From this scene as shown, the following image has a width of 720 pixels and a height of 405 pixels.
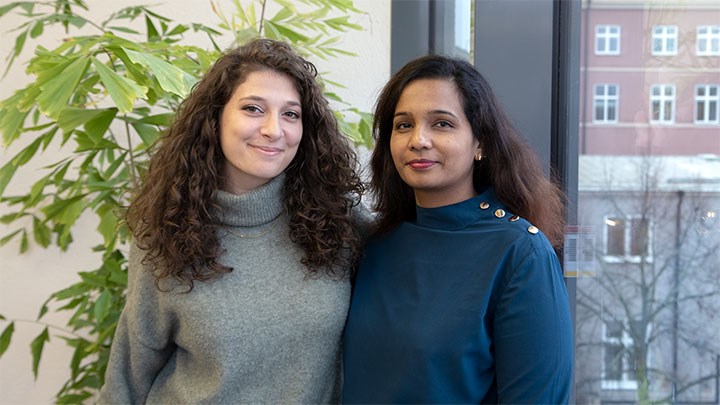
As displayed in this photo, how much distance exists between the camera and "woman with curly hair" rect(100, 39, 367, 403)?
1.48 meters

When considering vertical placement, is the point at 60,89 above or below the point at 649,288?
above

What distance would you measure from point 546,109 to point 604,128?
233 millimetres

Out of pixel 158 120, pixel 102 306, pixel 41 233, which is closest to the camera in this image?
pixel 158 120

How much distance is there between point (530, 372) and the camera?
1253mm

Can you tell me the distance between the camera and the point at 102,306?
210 cm

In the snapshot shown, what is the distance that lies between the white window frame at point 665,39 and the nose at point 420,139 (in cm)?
43

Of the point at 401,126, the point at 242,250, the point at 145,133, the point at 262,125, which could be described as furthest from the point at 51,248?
the point at 401,126

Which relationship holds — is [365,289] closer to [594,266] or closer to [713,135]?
[594,266]

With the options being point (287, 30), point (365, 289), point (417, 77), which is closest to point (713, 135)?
point (417, 77)

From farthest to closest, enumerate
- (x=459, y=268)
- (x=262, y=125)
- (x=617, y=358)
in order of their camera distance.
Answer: (x=617, y=358) < (x=262, y=125) < (x=459, y=268)

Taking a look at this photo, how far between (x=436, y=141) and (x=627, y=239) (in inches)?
16.8

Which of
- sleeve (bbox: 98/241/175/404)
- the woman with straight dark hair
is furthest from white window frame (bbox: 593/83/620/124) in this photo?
sleeve (bbox: 98/241/175/404)

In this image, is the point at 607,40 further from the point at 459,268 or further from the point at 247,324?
the point at 247,324

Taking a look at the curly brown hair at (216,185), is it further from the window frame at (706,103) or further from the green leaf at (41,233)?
the green leaf at (41,233)
